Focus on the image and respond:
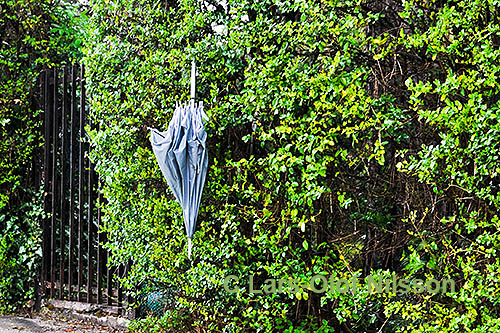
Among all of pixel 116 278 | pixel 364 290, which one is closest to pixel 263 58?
pixel 364 290

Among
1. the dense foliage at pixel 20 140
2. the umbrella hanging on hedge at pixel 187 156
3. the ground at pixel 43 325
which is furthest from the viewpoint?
the dense foliage at pixel 20 140

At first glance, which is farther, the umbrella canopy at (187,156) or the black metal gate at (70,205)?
the black metal gate at (70,205)

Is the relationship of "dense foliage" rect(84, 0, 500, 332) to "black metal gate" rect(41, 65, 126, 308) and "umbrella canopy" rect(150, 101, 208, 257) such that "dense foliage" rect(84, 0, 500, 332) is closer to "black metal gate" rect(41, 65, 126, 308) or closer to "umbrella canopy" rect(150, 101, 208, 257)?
"umbrella canopy" rect(150, 101, 208, 257)

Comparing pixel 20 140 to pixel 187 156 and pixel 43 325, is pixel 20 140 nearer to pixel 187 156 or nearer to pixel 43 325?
pixel 43 325

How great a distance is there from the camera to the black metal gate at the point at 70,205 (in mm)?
6031

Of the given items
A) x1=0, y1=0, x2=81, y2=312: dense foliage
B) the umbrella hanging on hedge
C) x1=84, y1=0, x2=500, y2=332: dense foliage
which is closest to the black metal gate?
x1=0, y1=0, x2=81, y2=312: dense foliage

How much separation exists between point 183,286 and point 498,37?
282cm

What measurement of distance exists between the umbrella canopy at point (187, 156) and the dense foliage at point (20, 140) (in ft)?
9.04

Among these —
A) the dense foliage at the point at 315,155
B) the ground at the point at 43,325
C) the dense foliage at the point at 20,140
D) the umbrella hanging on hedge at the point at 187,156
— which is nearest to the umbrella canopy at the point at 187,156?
the umbrella hanging on hedge at the point at 187,156

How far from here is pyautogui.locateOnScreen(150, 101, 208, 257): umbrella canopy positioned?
4.45 meters

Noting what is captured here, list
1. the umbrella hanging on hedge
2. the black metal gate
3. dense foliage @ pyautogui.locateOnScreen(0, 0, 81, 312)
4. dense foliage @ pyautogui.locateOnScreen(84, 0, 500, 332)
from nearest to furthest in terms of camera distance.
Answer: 1. dense foliage @ pyautogui.locateOnScreen(84, 0, 500, 332)
2. the umbrella hanging on hedge
3. the black metal gate
4. dense foliage @ pyautogui.locateOnScreen(0, 0, 81, 312)

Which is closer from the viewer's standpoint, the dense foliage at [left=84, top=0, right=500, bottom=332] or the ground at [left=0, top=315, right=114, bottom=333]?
the dense foliage at [left=84, top=0, right=500, bottom=332]

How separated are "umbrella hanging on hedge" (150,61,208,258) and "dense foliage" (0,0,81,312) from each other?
2.76m

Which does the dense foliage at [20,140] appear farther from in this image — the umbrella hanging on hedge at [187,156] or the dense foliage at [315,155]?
the umbrella hanging on hedge at [187,156]
